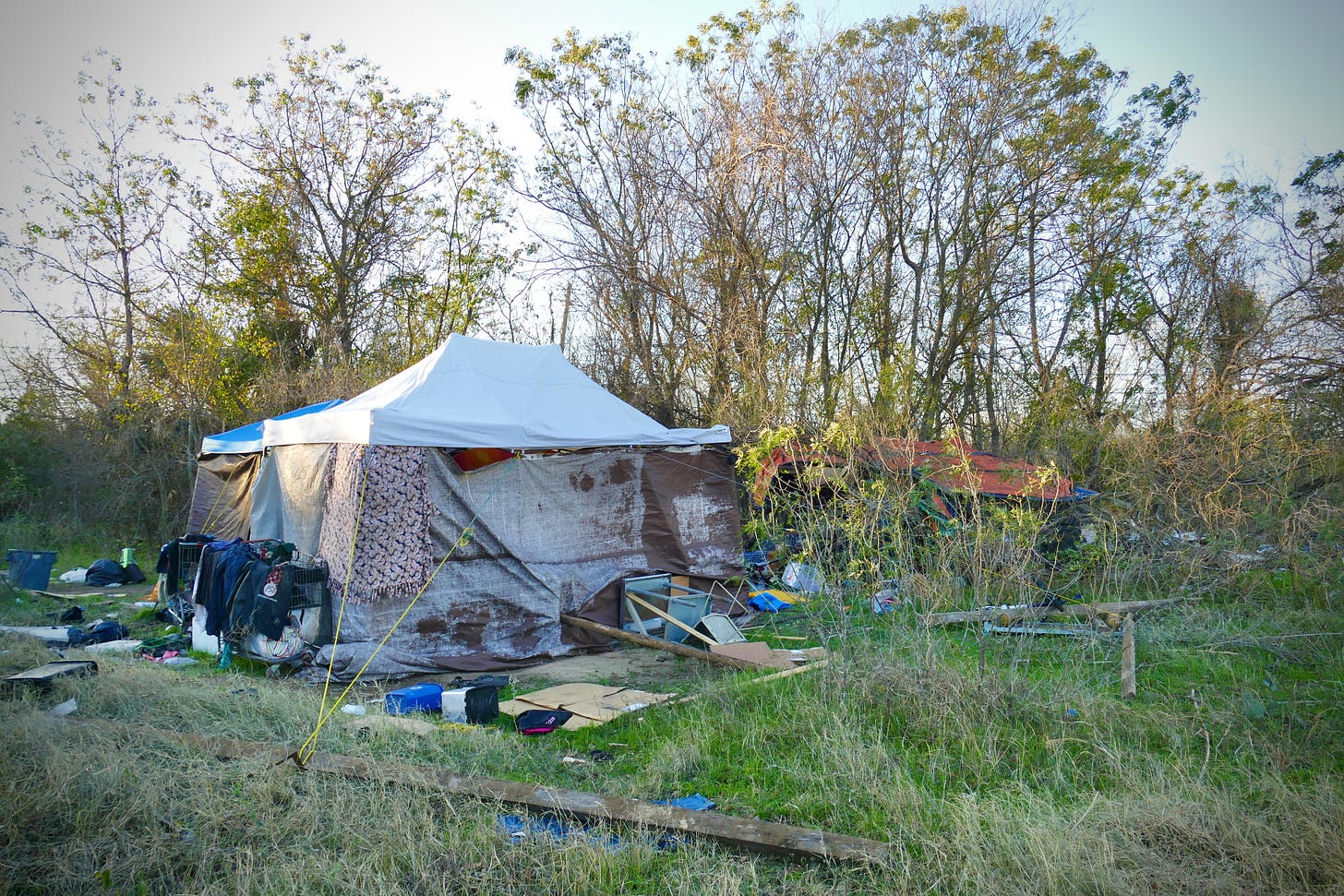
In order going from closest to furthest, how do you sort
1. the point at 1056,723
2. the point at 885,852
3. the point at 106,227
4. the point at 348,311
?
the point at 885,852, the point at 1056,723, the point at 106,227, the point at 348,311

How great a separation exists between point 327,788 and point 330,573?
10.4 ft

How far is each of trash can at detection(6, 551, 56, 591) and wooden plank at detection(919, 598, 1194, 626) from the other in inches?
419

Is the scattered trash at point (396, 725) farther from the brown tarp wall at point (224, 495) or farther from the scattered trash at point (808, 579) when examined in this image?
the brown tarp wall at point (224, 495)

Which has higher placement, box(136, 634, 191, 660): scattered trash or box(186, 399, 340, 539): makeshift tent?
box(186, 399, 340, 539): makeshift tent

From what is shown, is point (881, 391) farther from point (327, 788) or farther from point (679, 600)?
point (327, 788)

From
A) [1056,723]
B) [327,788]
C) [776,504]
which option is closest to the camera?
[327,788]

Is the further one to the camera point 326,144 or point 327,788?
point 326,144

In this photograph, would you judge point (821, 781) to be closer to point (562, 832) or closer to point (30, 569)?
point (562, 832)

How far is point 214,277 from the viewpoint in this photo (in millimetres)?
16750

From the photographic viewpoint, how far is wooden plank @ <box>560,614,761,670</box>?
6078 millimetres

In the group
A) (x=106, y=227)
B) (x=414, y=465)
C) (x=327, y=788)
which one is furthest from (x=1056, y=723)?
(x=106, y=227)

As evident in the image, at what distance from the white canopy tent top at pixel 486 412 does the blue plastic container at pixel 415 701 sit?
6.43ft

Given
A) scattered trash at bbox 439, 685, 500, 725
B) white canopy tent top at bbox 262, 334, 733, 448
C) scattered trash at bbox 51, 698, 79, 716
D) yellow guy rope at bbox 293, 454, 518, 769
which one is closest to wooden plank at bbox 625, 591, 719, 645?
white canopy tent top at bbox 262, 334, 733, 448

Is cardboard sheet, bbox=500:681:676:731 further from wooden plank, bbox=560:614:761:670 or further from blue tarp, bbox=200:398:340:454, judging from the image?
blue tarp, bbox=200:398:340:454
